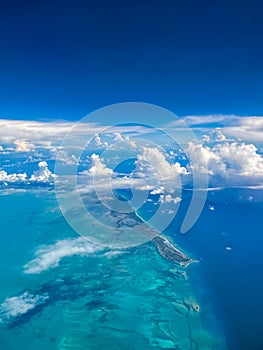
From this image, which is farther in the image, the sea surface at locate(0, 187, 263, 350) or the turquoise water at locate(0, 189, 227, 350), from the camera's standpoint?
the sea surface at locate(0, 187, 263, 350)

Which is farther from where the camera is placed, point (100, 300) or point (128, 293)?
point (128, 293)

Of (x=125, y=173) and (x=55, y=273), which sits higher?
(x=125, y=173)

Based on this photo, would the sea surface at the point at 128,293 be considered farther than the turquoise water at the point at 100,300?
Yes

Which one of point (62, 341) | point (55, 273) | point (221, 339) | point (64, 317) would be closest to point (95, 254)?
point (55, 273)

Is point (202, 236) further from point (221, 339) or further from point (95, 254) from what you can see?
point (221, 339)

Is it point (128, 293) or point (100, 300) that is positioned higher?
point (128, 293)
